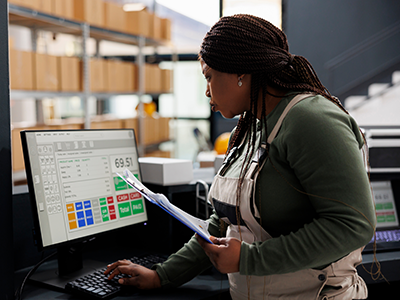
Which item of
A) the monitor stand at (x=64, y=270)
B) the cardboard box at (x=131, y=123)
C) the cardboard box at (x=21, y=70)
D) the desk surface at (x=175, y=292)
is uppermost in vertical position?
the cardboard box at (x=21, y=70)

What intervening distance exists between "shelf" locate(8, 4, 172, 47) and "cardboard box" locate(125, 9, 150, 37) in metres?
0.08

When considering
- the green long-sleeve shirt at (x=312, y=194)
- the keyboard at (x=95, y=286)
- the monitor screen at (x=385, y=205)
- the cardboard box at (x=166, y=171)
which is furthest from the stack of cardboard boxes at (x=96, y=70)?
the green long-sleeve shirt at (x=312, y=194)

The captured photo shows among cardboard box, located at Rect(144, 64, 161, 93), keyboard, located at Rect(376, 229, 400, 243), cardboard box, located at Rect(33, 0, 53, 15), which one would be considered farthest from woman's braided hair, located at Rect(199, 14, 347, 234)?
cardboard box, located at Rect(144, 64, 161, 93)

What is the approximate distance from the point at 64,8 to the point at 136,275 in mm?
2940

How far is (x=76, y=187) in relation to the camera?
123 centimetres

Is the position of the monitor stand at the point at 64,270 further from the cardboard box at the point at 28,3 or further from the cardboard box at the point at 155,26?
the cardboard box at the point at 155,26

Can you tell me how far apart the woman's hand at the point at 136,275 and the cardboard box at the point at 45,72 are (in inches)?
97.1

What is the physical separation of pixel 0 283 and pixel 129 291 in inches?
13.2

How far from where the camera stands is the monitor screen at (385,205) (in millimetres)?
1755

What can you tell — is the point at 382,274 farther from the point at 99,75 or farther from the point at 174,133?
the point at 174,133

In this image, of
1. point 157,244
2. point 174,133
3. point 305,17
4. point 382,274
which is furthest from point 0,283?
point 174,133

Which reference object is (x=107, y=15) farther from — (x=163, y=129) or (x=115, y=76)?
(x=163, y=129)

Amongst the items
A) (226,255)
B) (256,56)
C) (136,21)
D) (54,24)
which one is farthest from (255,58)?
(136,21)

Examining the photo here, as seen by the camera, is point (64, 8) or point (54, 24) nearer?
point (64, 8)
